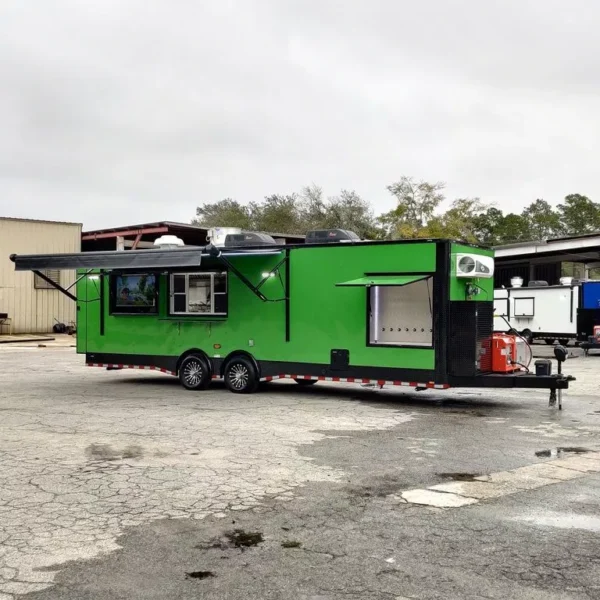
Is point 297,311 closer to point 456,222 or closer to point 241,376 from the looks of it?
point 241,376

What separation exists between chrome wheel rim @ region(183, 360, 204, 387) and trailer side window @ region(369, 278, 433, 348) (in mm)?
3795

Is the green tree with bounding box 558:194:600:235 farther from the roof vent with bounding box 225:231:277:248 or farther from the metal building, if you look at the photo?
the roof vent with bounding box 225:231:277:248

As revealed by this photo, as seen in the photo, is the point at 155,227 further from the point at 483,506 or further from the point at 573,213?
the point at 573,213

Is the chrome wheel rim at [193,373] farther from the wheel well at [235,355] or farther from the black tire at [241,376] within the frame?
the black tire at [241,376]

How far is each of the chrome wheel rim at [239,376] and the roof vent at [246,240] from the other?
2.44 metres

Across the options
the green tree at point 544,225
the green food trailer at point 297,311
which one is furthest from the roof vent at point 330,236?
the green tree at point 544,225

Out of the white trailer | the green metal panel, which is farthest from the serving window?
the white trailer

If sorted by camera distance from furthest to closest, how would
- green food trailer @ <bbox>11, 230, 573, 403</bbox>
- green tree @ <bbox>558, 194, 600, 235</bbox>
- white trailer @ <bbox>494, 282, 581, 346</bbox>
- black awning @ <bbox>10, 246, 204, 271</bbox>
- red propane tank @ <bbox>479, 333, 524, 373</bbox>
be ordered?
green tree @ <bbox>558, 194, 600, 235</bbox> < white trailer @ <bbox>494, 282, 581, 346</bbox> < black awning @ <bbox>10, 246, 204, 271</bbox> < red propane tank @ <bbox>479, 333, 524, 373</bbox> < green food trailer @ <bbox>11, 230, 573, 403</bbox>

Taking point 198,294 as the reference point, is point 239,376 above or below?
below

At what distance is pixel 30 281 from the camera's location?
34.5m

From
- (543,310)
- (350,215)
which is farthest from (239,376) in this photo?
(350,215)

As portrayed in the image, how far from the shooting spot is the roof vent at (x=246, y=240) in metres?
14.6

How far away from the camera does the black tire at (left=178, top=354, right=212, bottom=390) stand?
14.4 metres

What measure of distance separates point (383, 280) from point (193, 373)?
4.59 meters
